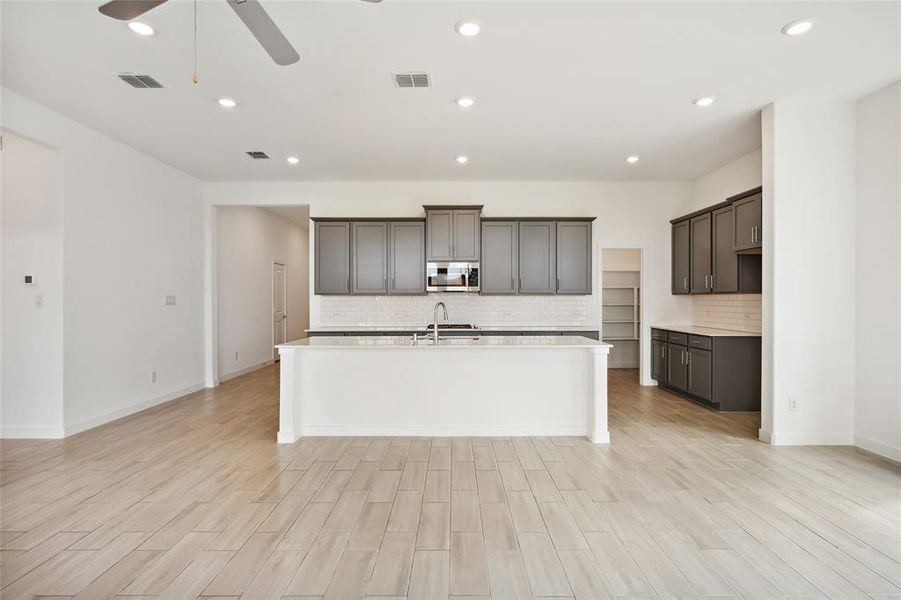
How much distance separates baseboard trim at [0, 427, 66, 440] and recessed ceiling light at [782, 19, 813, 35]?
6813 millimetres

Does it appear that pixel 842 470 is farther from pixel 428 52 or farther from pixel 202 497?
pixel 202 497

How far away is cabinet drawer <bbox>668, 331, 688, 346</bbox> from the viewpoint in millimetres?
5656

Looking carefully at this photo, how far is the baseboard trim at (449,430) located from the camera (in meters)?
4.10

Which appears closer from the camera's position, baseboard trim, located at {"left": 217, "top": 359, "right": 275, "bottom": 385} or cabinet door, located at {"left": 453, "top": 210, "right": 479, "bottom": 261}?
cabinet door, located at {"left": 453, "top": 210, "right": 479, "bottom": 261}

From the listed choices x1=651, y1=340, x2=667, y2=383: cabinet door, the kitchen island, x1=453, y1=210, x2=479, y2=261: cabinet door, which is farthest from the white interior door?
x1=651, y1=340, x2=667, y2=383: cabinet door

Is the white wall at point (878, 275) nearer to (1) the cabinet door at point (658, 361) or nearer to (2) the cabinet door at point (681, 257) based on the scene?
(2) the cabinet door at point (681, 257)

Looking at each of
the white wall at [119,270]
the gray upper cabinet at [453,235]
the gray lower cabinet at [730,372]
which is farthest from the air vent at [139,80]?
the gray lower cabinet at [730,372]

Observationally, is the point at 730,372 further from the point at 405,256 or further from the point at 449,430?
the point at 405,256

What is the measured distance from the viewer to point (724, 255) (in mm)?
5301

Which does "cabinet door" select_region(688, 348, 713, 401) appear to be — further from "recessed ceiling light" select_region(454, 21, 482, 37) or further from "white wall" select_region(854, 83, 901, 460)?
"recessed ceiling light" select_region(454, 21, 482, 37)

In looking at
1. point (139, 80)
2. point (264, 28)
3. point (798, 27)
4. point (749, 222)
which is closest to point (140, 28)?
point (139, 80)

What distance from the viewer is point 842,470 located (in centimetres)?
330

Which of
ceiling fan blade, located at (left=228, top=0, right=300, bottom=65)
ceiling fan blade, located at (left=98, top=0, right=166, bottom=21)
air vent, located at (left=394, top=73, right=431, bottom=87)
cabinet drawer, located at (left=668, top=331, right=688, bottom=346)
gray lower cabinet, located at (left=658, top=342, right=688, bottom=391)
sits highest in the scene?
air vent, located at (left=394, top=73, right=431, bottom=87)

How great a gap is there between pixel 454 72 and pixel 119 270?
14.4 ft
